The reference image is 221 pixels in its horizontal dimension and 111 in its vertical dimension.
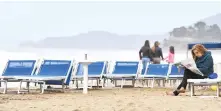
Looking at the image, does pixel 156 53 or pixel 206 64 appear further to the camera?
pixel 156 53

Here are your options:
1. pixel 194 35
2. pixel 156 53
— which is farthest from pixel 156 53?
pixel 194 35

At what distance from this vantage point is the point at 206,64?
11.4 m

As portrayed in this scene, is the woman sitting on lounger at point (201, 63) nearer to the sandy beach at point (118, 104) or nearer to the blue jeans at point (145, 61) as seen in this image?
the sandy beach at point (118, 104)

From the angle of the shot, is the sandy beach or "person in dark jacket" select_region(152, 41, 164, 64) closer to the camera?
the sandy beach

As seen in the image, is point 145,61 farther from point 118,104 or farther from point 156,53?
point 118,104

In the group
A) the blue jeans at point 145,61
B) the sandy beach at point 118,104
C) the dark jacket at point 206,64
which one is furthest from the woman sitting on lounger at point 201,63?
the blue jeans at point 145,61

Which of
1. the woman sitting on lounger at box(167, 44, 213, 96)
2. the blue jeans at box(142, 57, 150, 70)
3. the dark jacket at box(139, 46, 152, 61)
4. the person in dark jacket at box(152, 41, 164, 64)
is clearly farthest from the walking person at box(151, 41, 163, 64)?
the woman sitting on lounger at box(167, 44, 213, 96)

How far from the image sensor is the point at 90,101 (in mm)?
10203

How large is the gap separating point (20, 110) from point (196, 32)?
147466 mm

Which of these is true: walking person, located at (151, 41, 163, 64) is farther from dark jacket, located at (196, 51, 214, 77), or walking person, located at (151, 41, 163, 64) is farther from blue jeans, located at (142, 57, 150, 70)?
dark jacket, located at (196, 51, 214, 77)

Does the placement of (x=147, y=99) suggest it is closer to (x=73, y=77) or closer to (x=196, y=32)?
(x=73, y=77)

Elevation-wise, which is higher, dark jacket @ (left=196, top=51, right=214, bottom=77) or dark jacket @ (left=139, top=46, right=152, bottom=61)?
dark jacket @ (left=139, top=46, right=152, bottom=61)

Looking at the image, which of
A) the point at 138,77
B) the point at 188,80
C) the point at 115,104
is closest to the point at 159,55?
the point at 138,77

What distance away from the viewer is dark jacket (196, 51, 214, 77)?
11367mm
